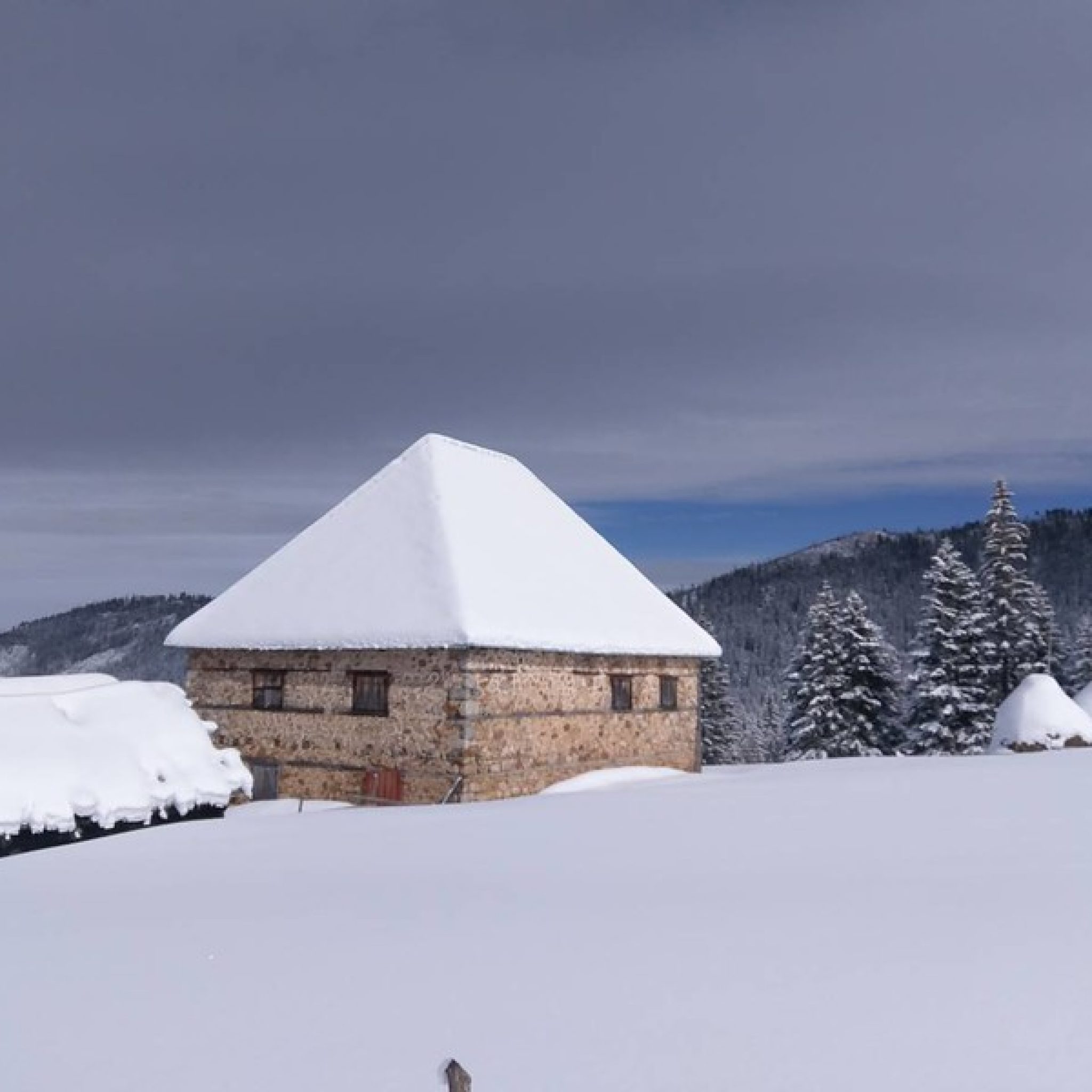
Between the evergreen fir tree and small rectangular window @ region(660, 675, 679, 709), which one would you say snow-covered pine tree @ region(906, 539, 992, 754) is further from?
small rectangular window @ region(660, 675, 679, 709)

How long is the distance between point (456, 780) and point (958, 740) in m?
22.0

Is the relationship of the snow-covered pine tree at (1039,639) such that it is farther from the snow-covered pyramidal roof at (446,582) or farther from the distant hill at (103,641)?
the distant hill at (103,641)

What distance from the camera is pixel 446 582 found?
1794 cm

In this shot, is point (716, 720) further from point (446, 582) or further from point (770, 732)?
point (770, 732)

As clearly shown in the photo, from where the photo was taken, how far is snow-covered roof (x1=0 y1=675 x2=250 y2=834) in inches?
525

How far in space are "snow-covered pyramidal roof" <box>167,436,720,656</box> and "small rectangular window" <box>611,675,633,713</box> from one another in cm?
61

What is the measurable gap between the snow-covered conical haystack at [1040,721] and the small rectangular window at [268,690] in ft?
58.1

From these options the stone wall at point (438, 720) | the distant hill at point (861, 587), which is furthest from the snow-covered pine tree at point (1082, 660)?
the distant hill at point (861, 587)

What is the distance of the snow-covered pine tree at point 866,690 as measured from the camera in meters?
35.4

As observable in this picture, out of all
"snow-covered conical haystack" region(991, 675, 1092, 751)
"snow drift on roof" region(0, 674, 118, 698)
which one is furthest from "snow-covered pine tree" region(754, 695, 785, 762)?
"snow drift on roof" region(0, 674, 118, 698)

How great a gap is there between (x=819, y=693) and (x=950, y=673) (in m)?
4.20

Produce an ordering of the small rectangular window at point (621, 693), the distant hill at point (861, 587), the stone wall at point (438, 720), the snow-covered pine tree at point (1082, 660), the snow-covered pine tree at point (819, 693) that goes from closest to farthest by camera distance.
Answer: the stone wall at point (438, 720) < the small rectangular window at point (621, 693) < the snow-covered pine tree at point (819, 693) < the snow-covered pine tree at point (1082, 660) < the distant hill at point (861, 587)

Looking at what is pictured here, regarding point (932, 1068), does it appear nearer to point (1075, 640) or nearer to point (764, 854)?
point (764, 854)

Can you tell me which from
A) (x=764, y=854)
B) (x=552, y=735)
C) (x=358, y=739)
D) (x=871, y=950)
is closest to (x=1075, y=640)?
(x=552, y=735)
